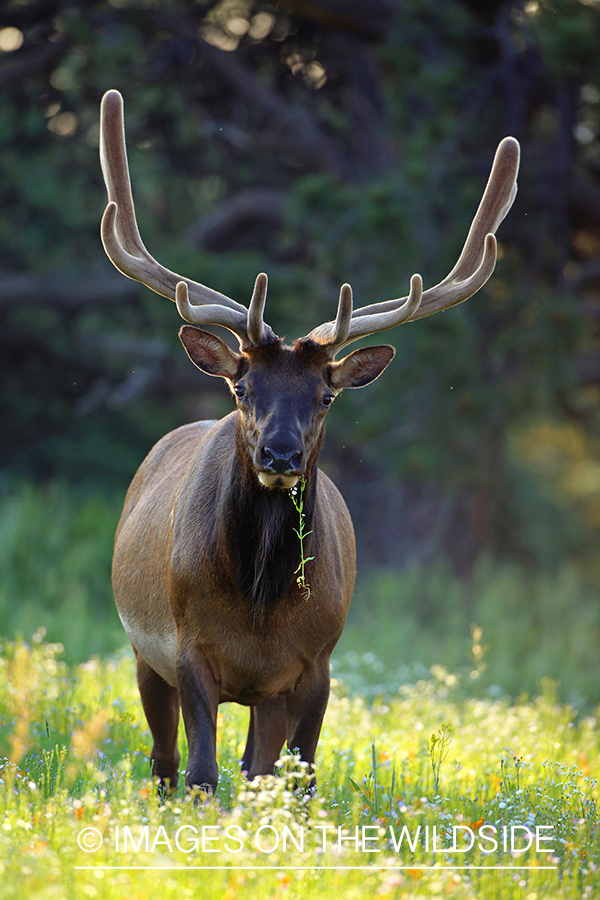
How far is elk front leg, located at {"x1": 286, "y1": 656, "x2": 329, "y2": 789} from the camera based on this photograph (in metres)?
4.90

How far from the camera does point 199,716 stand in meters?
4.70

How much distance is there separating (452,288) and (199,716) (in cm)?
244

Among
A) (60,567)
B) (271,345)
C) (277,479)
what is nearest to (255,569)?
(277,479)

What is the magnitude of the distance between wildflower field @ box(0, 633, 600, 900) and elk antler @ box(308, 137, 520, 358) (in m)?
1.79

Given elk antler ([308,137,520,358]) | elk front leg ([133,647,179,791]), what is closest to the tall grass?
elk front leg ([133,647,179,791])

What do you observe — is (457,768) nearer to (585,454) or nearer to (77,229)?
(77,229)

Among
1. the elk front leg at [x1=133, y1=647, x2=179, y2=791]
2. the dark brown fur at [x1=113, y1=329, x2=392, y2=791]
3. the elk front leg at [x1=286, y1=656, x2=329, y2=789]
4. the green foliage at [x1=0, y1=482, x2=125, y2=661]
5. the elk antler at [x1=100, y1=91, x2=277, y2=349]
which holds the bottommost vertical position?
the green foliage at [x1=0, y1=482, x2=125, y2=661]

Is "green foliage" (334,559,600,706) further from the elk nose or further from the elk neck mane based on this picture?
the elk nose

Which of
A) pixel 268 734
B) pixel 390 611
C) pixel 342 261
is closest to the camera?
pixel 268 734

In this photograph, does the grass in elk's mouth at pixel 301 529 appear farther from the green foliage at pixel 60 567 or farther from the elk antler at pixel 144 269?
the green foliage at pixel 60 567

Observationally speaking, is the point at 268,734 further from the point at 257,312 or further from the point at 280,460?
the point at 257,312

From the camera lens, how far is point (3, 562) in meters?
13.1

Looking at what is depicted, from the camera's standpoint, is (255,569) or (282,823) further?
(255,569)

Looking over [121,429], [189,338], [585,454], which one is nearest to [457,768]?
[189,338]
